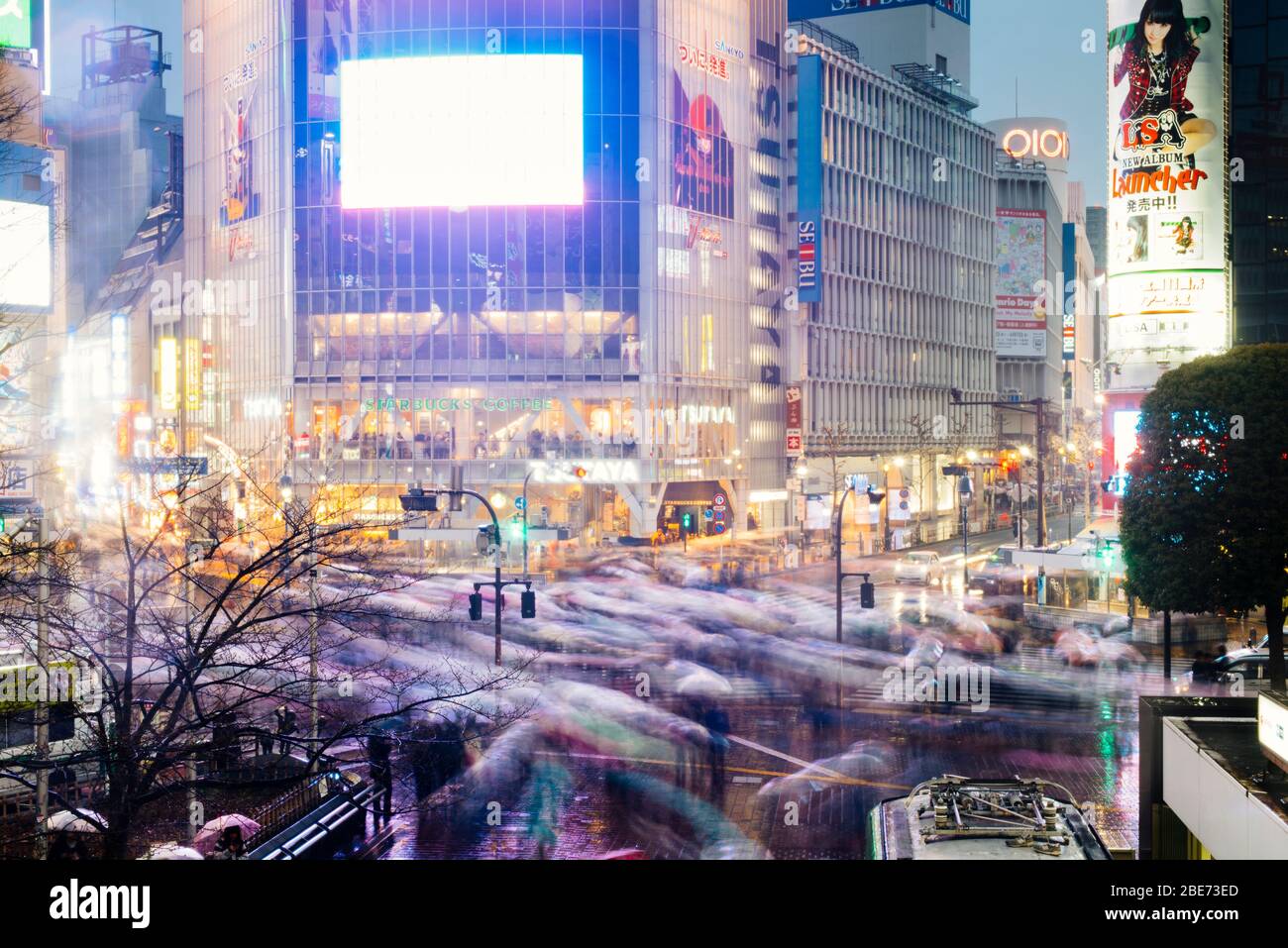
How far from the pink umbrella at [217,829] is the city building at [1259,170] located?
52692 mm

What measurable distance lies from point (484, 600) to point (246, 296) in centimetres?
5355

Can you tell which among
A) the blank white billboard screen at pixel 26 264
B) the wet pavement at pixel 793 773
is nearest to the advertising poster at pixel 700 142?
the blank white billboard screen at pixel 26 264

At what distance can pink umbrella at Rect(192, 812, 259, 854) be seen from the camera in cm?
1722

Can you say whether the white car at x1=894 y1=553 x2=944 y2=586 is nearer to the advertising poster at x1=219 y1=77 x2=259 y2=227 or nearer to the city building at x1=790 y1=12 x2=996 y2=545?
the city building at x1=790 y1=12 x2=996 y2=545

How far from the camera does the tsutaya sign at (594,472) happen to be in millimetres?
77562

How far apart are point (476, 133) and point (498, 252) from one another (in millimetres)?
7078

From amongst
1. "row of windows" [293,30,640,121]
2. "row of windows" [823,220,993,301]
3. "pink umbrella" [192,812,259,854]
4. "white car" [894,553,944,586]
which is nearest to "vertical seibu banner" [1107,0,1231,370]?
"white car" [894,553,944,586]

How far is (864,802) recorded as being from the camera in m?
23.7

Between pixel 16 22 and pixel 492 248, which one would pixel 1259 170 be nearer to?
pixel 492 248

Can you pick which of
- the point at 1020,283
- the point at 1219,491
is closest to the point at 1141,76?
the point at 1219,491

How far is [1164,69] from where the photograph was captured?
190 feet

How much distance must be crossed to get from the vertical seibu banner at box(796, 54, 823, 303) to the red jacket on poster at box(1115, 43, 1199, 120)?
32.1 meters
